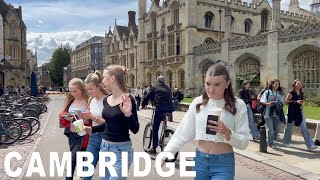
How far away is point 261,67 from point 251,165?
1990 cm

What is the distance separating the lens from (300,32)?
22.3 meters

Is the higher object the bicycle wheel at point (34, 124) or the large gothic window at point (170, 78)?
the large gothic window at point (170, 78)

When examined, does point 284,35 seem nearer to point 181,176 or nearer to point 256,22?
point 256,22

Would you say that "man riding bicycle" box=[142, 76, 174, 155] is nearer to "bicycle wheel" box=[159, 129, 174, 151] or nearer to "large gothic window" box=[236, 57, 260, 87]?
"bicycle wheel" box=[159, 129, 174, 151]

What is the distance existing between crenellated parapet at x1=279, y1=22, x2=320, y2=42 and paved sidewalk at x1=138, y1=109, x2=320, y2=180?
1434 cm

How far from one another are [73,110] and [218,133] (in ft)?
8.67

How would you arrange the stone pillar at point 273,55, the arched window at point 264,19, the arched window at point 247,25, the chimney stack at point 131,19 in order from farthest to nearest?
the chimney stack at point 131,19 → the arched window at point 264,19 → the arched window at point 247,25 → the stone pillar at point 273,55

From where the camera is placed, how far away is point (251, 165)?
7.10m

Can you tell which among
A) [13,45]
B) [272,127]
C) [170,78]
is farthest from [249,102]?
[13,45]

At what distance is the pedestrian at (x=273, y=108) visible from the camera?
8812 mm

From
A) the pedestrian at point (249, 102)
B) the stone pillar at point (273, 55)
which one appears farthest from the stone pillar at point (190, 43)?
the pedestrian at point (249, 102)

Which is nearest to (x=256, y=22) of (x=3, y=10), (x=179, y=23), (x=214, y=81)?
(x=179, y=23)

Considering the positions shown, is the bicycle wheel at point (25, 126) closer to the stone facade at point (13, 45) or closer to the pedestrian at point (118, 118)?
the pedestrian at point (118, 118)

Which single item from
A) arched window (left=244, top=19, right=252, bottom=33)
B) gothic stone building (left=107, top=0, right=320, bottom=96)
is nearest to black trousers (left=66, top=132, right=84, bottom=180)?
gothic stone building (left=107, top=0, right=320, bottom=96)
